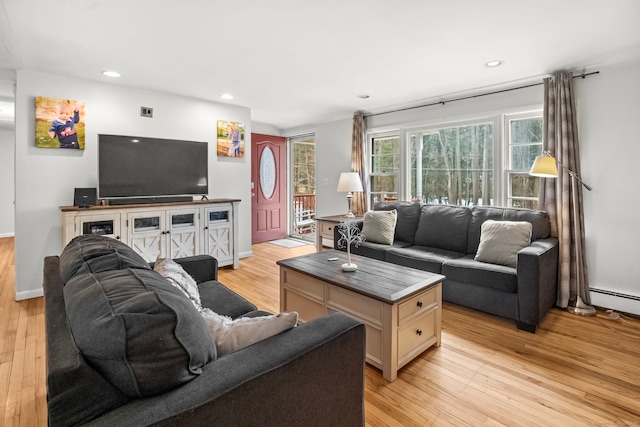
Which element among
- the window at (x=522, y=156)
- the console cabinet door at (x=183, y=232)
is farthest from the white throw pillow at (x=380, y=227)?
the console cabinet door at (x=183, y=232)

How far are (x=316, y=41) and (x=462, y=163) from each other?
257 centimetres

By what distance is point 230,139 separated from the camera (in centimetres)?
484

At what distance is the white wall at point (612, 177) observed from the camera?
9.78ft

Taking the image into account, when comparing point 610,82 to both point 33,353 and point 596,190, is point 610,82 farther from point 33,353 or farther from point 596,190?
point 33,353

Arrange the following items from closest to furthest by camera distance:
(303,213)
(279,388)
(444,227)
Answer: (279,388), (444,227), (303,213)

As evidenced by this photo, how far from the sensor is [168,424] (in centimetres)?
74

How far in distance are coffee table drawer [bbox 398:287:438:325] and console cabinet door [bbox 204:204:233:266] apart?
295 centimetres

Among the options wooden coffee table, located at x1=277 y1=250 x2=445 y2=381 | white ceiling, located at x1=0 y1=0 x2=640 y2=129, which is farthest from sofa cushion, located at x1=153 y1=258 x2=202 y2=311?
white ceiling, located at x1=0 y1=0 x2=640 y2=129

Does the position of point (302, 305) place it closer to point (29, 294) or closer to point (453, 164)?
point (453, 164)

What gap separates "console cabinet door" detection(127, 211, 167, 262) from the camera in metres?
3.66

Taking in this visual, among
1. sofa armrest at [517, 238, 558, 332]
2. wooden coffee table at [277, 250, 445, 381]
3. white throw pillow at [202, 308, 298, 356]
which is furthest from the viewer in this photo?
sofa armrest at [517, 238, 558, 332]

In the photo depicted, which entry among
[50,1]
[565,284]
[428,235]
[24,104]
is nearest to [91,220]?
[24,104]

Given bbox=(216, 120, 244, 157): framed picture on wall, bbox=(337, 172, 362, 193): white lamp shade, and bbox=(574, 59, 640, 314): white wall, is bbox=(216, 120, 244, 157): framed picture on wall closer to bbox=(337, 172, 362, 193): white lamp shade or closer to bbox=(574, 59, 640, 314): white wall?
bbox=(337, 172, 362, 193): white lamp shade

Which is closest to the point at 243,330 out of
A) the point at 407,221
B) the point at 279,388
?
the point at 279,388
